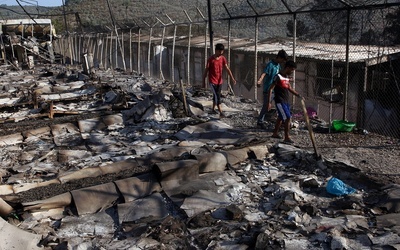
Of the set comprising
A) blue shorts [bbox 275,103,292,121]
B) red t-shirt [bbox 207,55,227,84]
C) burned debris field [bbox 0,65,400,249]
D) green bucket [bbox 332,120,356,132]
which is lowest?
burned debris field [bbox 0,65,400,249]

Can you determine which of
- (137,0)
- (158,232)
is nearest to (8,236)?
(158,232)

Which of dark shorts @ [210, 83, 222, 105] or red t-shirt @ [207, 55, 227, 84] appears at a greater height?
red t-shirt @ [207, 55, 227, 84]

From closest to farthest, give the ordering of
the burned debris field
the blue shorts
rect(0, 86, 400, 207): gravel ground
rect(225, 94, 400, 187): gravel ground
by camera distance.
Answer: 1. the burned debris field
2. rect(0, 86, 400, 207): gravel ground
3. rect(225, 94, 400, 187): gravel ground
4. the blue shorts

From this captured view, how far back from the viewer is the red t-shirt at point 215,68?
31.6ft

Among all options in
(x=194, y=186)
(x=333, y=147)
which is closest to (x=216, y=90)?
(x=333, y=147)

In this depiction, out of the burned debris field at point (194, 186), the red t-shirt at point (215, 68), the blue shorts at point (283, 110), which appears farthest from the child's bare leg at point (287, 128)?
the red t-shirt at point (215, 68)

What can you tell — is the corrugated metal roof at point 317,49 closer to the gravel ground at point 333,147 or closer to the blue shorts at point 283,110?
the gravel ground at point 333,147

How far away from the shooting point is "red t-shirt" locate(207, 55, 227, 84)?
379 inches

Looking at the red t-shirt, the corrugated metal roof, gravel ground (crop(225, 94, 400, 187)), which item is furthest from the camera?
the corrugated metal roof

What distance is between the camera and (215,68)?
9.65 metres

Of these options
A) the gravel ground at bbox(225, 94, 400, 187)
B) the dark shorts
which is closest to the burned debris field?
the gravel ground at bbox(225, 94, 400, 187)

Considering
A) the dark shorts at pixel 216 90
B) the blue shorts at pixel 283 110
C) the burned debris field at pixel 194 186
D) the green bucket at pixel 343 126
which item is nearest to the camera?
the burned debris field at pixel 194 186

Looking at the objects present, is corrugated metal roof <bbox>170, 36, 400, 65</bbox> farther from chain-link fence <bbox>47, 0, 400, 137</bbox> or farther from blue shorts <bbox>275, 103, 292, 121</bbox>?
blue shorts <bbox>275, 103, 292, 121</bbox>

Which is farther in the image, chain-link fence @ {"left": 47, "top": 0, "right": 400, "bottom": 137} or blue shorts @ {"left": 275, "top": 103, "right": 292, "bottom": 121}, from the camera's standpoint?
chain-link fence @ {"left": 47, "top": 0, "right": 400, "bottom": 137}
